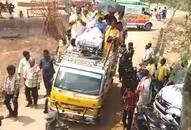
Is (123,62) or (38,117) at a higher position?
(123,62)

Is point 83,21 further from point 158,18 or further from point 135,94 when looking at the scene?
point 158,18

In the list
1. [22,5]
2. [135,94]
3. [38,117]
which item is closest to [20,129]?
[38,117]

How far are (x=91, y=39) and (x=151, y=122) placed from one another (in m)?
4.33

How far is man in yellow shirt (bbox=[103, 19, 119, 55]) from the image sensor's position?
54.3 feet

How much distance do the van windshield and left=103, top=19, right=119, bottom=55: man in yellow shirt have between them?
4.69ft

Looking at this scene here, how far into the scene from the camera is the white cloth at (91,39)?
53.2 ft

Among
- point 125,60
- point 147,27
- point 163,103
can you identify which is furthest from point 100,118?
point 147,27

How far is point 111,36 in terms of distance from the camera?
16.7m

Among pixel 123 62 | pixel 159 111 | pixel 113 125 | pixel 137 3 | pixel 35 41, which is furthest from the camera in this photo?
pixel 137 3

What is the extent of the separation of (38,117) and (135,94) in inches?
142

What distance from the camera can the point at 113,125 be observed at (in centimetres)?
1586

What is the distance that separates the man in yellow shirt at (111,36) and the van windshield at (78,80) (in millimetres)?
1431

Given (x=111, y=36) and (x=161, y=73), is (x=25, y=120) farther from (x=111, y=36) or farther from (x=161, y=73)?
(x=161, y=73)

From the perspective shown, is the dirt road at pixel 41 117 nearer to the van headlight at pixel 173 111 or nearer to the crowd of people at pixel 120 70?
the crowd of people at pixel 120 70
